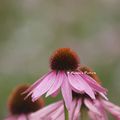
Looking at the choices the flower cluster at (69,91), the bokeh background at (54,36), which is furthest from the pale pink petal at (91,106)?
the bokeh background at (54,36)

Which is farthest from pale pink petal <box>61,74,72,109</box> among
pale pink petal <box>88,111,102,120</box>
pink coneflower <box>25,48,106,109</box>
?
pale pink petal <box>88,111,102,120</box>

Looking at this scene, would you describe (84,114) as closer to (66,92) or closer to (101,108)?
(101,108)

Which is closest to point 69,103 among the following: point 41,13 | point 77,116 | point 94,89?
point 94,89

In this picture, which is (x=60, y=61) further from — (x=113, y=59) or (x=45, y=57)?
(x=45, y=57)

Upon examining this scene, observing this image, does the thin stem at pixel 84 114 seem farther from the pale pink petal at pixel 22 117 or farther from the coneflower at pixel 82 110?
the pale pink petal at pixel 22 117

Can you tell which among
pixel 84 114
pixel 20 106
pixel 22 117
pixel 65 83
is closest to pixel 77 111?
pixel 84 114

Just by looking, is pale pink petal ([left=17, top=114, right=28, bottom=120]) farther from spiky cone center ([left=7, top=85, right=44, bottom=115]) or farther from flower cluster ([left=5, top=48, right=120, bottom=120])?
flower cluster ([left=5, top=48, right=120, bottom=120])
